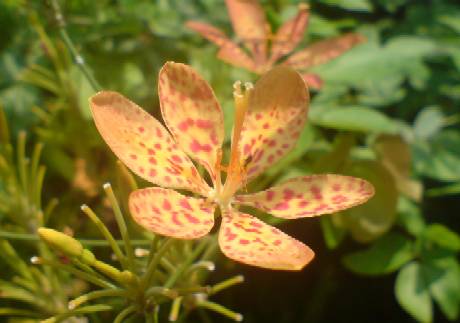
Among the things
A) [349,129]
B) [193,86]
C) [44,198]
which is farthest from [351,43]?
[44,198]

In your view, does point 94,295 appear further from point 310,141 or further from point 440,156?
point 440,156

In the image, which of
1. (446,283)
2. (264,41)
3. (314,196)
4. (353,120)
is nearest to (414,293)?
(446,283)

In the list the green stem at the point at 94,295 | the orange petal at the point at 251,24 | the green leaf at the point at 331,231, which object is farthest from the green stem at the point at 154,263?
the orange petal at the point at 251,24

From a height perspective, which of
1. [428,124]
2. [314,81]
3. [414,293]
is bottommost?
[414,293]

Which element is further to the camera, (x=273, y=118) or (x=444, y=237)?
(x=444, y=237)

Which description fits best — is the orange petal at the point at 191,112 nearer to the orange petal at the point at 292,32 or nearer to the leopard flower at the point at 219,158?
the leopard flower at the point at 219,158

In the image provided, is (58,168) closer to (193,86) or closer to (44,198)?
(44,198)
